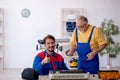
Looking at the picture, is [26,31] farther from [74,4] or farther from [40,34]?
[74,4]

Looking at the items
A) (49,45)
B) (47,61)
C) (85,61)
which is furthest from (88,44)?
(47,61)

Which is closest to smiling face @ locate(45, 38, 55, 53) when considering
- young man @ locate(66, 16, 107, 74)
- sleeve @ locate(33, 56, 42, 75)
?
sleeve @ locate(33, 56, 42, 75)

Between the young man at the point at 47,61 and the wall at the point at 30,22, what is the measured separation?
5.21 m

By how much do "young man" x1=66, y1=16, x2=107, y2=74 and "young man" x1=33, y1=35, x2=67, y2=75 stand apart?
56 centimetres

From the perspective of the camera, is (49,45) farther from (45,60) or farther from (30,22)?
(30,22)

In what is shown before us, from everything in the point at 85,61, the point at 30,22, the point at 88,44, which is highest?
the point at 30,22

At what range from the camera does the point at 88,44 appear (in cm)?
393

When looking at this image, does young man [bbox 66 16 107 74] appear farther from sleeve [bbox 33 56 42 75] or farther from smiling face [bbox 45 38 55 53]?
sleeve [bbox 33 56 42 75]

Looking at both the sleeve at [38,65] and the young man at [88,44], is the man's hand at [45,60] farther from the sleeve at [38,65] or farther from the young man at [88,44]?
the young man at [88,44]

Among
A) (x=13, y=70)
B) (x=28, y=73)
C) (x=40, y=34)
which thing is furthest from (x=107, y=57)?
(x=28, y=73)

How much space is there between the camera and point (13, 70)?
27.0 feet

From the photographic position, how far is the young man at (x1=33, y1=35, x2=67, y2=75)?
3.21 meters

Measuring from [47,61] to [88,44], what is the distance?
3.13 feet

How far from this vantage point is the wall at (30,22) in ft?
28.0
